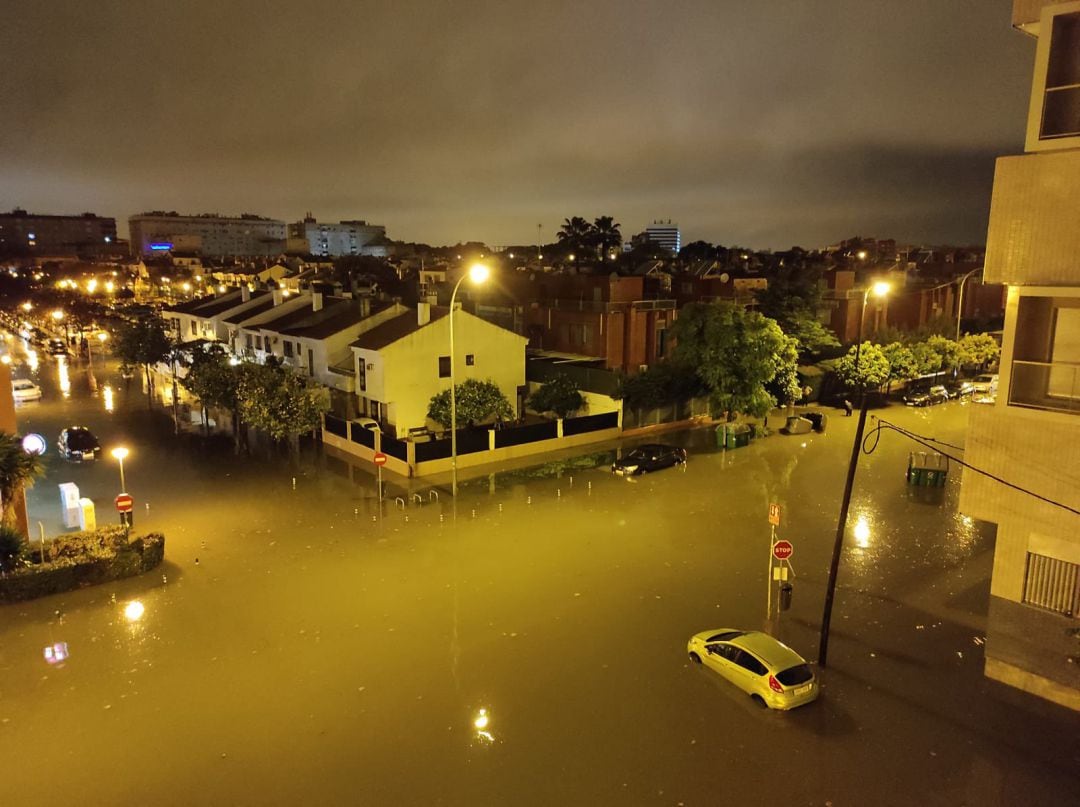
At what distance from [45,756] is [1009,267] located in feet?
55.2

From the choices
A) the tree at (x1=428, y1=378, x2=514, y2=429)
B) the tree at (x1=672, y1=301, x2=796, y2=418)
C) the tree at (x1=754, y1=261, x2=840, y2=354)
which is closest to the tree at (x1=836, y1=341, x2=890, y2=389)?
the tree at (x1=754, y1=261, x2=840, y2=354)

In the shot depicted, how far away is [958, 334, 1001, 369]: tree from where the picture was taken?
4488cm

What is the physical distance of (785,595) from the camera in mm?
15438

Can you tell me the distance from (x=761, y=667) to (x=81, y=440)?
92.7 feet

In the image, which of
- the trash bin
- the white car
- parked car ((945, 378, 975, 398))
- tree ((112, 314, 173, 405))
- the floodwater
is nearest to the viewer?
the floodwater

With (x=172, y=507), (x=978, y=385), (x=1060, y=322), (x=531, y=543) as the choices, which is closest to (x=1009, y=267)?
(x=1060, y=322)

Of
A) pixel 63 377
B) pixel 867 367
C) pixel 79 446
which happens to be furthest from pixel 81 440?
pixel 867 367

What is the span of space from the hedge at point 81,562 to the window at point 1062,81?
2070 centimetres

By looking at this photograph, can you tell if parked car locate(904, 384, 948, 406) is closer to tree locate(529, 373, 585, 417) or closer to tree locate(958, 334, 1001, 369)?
tree locate(958, 334, 1001, 369)

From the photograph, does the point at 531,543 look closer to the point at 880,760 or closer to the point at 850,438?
the point at 880,760

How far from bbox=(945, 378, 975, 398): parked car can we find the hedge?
149ft

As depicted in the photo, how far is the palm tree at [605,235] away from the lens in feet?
248

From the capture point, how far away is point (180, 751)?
10805 millimetres

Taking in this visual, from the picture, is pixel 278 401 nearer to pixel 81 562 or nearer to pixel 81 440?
pixel 81 440
